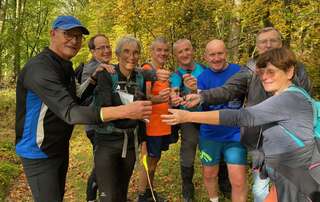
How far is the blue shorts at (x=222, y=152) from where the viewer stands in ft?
14.6

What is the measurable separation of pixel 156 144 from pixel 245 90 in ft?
5.49

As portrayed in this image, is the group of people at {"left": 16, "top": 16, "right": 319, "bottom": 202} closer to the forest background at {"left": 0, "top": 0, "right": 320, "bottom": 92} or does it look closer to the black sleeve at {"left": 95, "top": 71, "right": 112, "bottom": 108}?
the black sleeve at {"left": 95, "top": 71, "right": 112, "bottom": 108}

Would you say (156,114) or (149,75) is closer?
(149,75)

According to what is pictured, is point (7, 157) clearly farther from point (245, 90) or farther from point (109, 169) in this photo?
point (245, 90)

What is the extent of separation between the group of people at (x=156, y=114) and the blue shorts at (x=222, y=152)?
1 cm

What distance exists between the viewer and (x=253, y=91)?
3941 mm

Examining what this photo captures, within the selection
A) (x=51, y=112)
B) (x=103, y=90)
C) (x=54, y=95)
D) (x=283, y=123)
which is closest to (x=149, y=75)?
(x=103, y=90)

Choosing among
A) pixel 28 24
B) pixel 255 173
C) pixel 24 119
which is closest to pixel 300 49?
pixel 255 173

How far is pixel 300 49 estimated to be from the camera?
8.91m

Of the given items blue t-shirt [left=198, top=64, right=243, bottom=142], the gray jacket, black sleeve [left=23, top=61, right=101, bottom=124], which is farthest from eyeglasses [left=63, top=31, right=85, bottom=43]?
blue t-shirt [left=198, top=64, right=243, bottom=142]

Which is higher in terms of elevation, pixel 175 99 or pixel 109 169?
pixel 175 99

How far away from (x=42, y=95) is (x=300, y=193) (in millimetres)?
2229

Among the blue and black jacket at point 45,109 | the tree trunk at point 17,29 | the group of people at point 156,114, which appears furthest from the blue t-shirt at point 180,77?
the tree trunk at point 17,29

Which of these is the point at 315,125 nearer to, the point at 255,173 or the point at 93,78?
the point at 255,173
